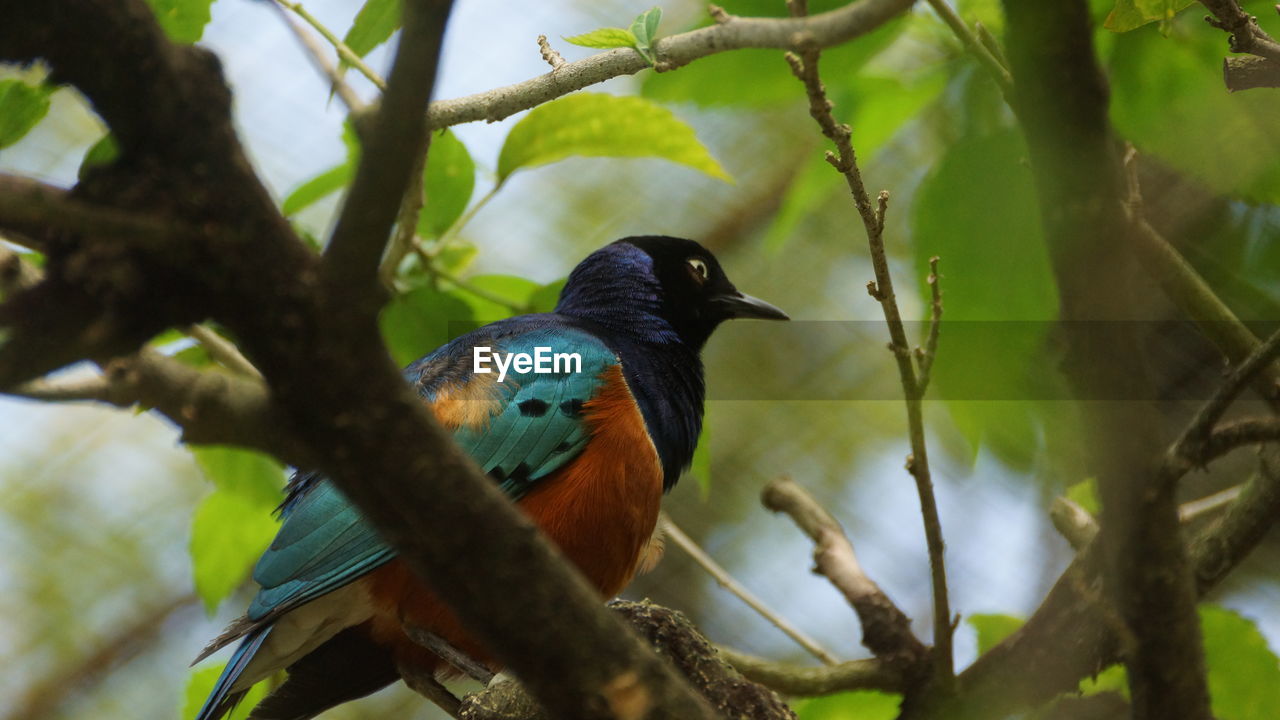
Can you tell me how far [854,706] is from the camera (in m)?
3.30

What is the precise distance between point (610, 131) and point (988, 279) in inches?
48.0

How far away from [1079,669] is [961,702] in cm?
43

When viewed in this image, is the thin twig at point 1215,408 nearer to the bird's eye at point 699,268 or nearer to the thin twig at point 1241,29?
the thin twig at point 1241,29

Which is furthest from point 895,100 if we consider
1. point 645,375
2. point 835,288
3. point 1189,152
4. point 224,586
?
point 835,288

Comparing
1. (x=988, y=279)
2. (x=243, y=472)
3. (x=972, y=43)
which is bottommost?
(x=243, y=472)

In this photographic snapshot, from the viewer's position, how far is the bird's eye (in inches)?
172

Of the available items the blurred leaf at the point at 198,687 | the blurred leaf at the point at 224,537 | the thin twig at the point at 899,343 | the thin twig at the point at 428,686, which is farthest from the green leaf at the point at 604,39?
the blurred leaf at the point at 198,687

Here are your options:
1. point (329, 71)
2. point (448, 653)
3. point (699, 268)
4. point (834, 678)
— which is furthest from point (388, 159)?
point (699, 268)

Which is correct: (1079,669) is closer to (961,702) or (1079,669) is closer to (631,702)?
(961,702)

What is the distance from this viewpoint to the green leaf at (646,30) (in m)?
1.91

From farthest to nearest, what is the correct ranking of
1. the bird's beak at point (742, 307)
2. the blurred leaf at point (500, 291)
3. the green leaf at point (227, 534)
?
the bird's beak at point (742, 307) < the blurred leaf at point (500, 291) < the green leaf at point (227, 534)

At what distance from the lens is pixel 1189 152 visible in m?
2.42

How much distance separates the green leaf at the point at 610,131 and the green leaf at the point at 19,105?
4.30ft

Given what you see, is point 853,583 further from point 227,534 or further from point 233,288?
point 233,288
